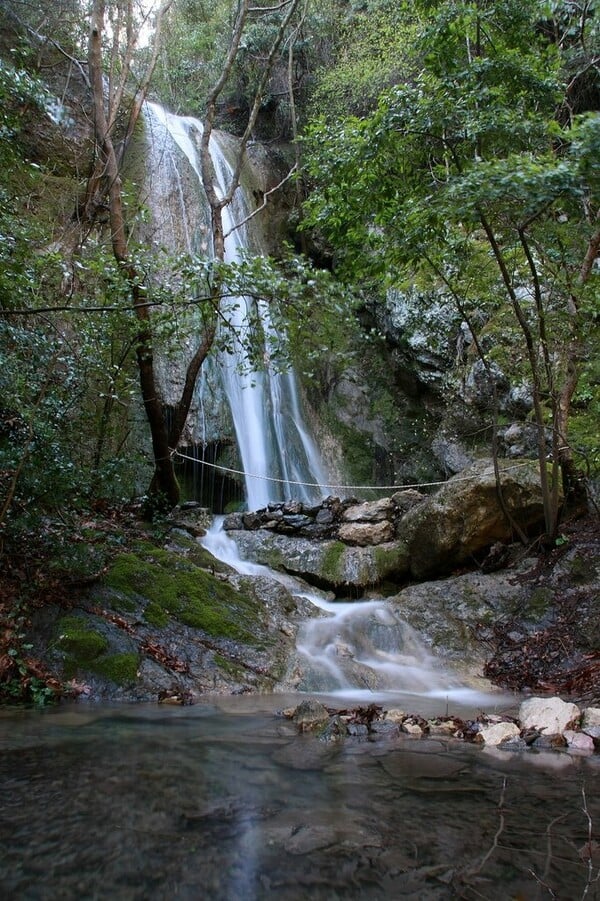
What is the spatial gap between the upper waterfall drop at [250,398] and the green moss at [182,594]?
5232 millimetres

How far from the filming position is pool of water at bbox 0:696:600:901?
1.97 m

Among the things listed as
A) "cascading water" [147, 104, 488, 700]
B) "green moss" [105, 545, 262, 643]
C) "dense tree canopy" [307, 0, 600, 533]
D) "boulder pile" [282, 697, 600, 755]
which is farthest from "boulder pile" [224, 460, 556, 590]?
"boulder pile" [282, 697, 600, 755]

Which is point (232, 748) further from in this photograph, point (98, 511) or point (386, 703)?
point (98, 511)

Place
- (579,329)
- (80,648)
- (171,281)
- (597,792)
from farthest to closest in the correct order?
(579,329)
(80,648)
(171,281)
(597,792)

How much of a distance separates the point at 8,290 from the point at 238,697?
13.9ft

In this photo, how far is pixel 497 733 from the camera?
393 centimetres

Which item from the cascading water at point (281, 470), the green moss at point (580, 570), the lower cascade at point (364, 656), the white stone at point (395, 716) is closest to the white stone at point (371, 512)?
the cascading water at point (281, 470)

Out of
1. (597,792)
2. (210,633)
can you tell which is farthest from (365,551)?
(597,792)

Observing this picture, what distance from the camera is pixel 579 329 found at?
7211mm

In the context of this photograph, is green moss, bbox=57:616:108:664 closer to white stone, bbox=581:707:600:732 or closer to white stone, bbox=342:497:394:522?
white stone, bbox=581:707:600:732

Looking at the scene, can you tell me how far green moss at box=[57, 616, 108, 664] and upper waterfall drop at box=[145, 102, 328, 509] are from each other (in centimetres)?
679

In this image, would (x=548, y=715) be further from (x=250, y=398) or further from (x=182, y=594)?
(x=250, y=398)

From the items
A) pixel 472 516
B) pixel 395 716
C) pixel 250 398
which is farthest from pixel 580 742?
pixel 250 398

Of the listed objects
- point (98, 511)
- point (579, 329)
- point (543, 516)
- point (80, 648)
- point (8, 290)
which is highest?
point (8, 290)
